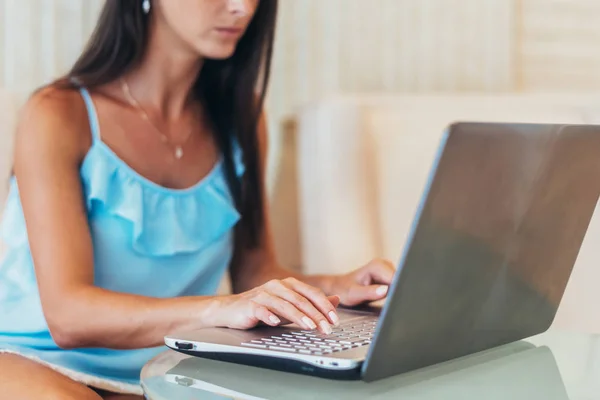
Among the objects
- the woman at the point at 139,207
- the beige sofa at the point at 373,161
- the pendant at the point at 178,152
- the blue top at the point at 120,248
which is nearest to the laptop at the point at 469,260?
the woman at the point at 139,207

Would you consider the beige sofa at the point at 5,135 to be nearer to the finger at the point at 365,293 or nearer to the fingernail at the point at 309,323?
the finger at the point at 365,293

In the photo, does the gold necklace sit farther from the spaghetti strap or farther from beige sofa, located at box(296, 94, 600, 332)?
beige sofa, located at box(296, 94, 600, 332)

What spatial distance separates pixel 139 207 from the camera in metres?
1.24

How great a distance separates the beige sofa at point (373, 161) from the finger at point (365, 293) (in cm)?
59

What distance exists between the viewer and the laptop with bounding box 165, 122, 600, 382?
673mm

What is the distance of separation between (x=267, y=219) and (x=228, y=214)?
0.13m

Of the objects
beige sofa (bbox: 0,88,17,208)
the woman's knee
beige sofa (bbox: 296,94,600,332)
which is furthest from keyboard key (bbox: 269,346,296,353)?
beige sofa (bbox: 296,94,600,332)

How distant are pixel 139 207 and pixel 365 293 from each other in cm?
37

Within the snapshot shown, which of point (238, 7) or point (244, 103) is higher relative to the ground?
point (238, 7)

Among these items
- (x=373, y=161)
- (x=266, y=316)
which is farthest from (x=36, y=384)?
(x=373, y=161)

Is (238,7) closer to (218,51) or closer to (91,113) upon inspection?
(218,51)

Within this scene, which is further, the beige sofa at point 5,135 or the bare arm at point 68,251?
the beige sofa at point 5,135

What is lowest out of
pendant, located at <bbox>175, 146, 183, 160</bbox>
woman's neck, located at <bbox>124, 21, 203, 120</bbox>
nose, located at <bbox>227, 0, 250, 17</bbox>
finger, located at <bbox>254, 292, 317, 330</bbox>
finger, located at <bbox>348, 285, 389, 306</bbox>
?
finger, located at <bbox>348, 285, 389, 306</bbox>

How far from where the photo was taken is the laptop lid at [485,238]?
67cm
